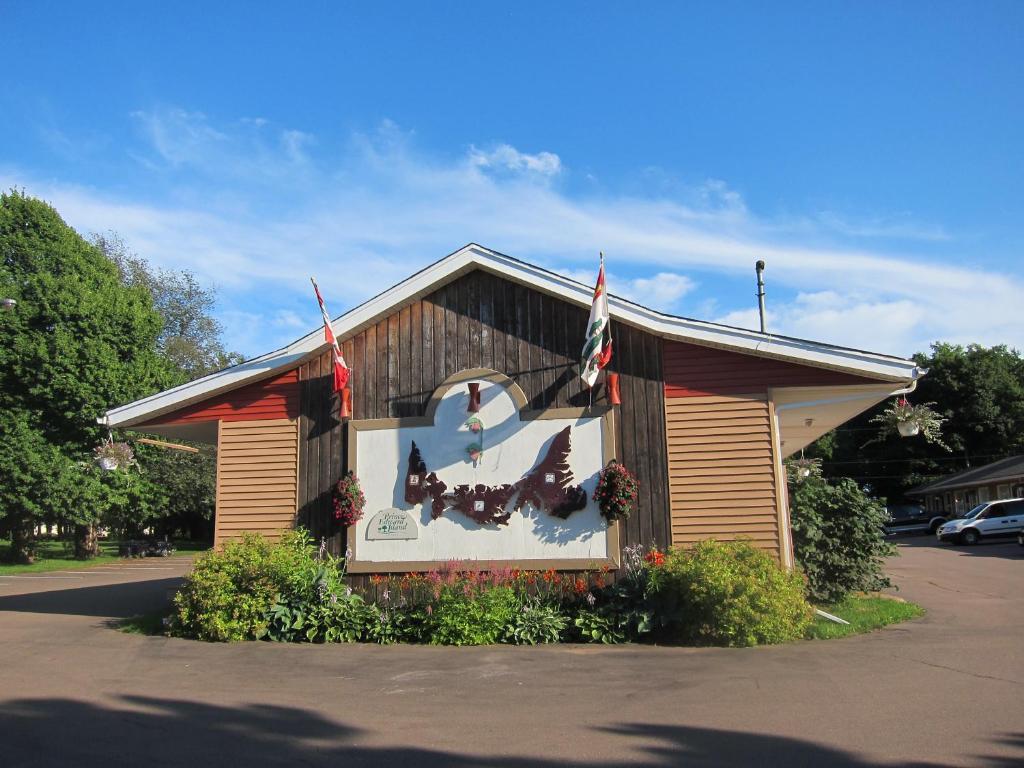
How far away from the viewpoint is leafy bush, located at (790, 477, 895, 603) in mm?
13648

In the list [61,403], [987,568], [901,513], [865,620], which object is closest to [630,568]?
[865,620]

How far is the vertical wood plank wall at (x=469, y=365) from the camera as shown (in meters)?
12.0

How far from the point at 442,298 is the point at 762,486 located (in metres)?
5.42

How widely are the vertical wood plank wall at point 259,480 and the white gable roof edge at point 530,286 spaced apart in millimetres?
866

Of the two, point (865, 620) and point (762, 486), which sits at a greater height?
point (762, 486)

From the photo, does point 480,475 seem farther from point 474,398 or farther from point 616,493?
point 616,493

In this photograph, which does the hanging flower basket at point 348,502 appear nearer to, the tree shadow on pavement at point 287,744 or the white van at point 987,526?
the tree shadow on pavement at point 287,744

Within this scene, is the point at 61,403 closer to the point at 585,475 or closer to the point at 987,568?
the point at 585,475

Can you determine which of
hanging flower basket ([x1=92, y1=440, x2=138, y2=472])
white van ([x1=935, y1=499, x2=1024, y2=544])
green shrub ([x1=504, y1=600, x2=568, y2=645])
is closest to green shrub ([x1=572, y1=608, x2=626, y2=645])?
green shrub ([x1=504, y1=600, x2=568, y2=645])

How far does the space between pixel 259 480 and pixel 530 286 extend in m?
5.11

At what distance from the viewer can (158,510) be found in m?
34.2

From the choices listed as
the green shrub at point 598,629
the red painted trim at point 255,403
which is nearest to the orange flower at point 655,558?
the green shrub at point 598,629

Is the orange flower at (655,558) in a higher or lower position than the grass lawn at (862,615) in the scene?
higher

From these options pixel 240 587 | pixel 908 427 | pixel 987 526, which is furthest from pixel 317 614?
pixel 987 526
